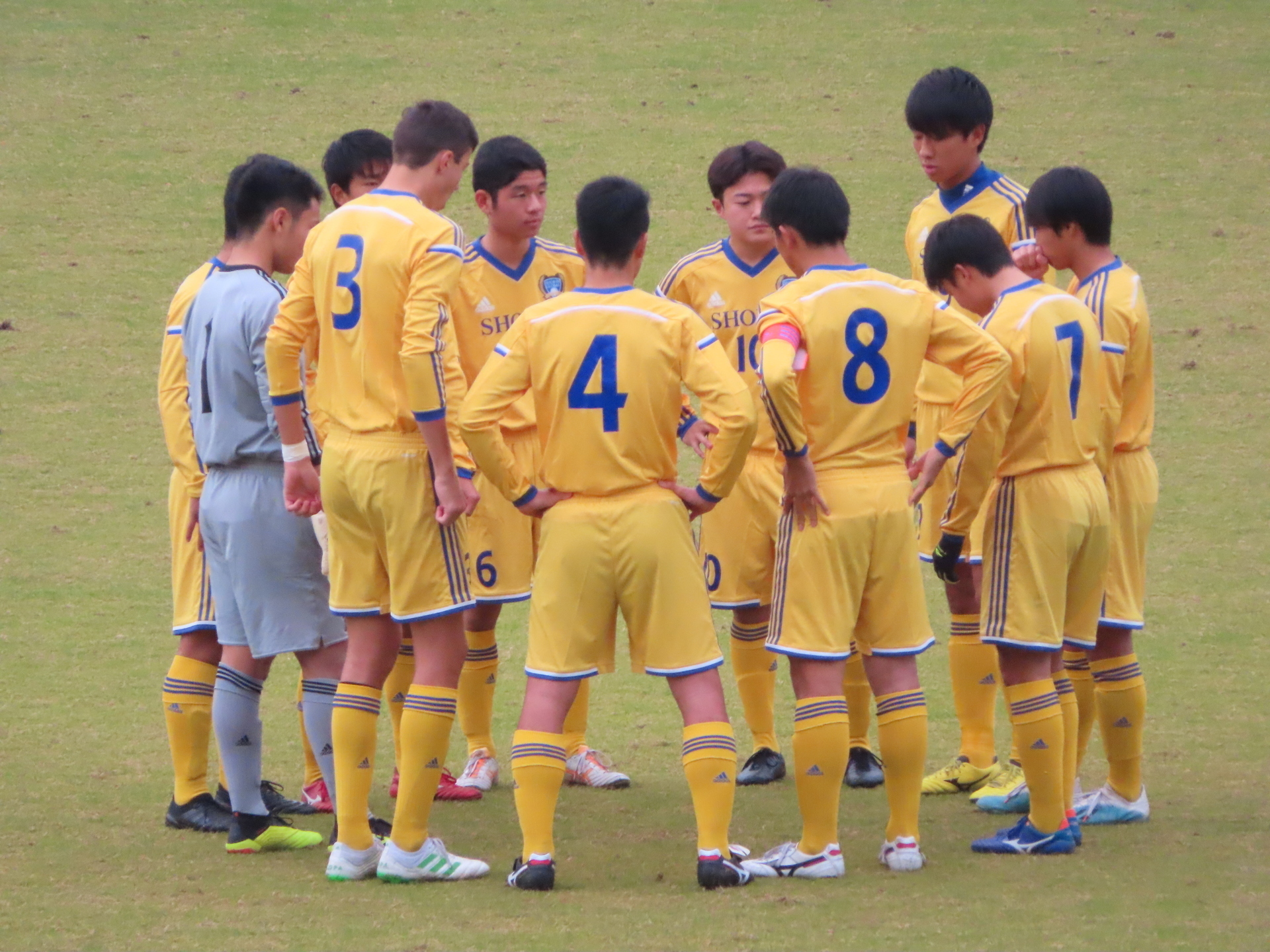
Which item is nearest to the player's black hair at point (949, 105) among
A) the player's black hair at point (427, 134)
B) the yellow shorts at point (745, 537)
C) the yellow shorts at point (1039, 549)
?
the yellow shorts at point (745, 537)

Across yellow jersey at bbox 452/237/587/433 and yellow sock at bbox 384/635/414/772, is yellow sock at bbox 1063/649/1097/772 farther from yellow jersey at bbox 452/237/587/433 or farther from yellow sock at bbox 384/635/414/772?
yellow sock at bbox 384/635/414/772

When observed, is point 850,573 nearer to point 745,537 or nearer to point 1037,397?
point 1037,397

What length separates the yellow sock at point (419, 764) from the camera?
4441mm

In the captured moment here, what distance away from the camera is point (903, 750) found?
450 centimetres

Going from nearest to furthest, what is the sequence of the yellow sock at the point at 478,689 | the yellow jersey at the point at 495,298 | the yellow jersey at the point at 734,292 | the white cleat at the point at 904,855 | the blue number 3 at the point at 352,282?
the blue number 3 at the point at 352,282
the white cleat at the point at 904,855
the yellow jersey at the point at 495,298
the yellow jersey at the point at 734,292
the yellow sock at the point at 478,689

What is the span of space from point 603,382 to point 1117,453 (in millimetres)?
1850

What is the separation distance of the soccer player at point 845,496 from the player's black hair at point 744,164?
3.15 feet

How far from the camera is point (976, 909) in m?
4.12

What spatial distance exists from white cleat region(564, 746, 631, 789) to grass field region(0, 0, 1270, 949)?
10 cm

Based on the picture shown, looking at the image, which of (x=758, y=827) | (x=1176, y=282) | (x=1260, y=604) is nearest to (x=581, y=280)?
(x=758, y=827)

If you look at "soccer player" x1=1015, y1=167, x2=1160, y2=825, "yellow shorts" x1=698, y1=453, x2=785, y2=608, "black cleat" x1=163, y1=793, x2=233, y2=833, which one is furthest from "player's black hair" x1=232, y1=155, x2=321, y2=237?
"soccer player" x1=1015, y1=167, x2=1160, y2=825

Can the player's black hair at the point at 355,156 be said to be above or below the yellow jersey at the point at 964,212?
above

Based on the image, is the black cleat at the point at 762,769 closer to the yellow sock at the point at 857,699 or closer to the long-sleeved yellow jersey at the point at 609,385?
the yellow sock at the point at 857,699

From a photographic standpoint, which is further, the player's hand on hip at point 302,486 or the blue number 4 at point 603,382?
the player's hand on hip at point 302,486
